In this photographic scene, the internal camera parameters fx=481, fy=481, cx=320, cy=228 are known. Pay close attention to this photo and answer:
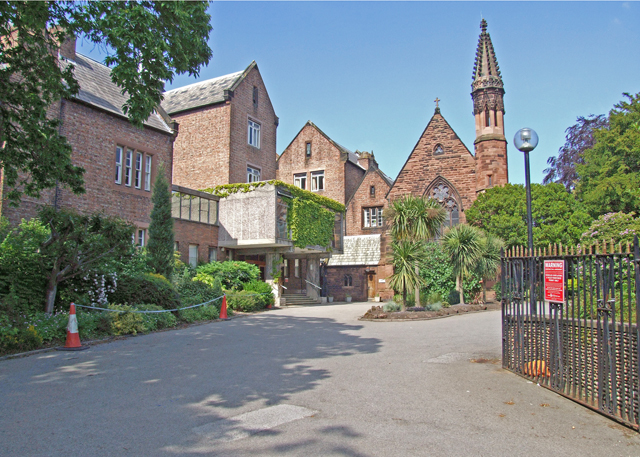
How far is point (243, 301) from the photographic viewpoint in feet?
68.1

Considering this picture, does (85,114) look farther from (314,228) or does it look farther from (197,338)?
(314,228)

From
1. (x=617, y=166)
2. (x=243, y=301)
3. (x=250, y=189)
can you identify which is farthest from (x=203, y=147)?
(x=617, y=166)

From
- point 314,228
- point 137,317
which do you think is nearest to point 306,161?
point 314,228

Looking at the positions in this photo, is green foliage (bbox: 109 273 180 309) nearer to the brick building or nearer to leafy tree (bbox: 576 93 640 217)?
the brick building

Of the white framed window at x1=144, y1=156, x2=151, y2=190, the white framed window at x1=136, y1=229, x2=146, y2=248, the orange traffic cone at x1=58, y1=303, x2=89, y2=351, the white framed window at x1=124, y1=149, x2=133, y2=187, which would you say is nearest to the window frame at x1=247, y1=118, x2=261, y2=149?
the white framed window at x1=144, y1=156, x2=151, y2=190

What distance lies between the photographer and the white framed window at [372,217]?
4278 cm

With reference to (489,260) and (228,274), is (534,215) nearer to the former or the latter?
(489,260)

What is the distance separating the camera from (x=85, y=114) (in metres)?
19.3

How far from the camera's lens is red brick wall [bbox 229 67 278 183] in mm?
29219

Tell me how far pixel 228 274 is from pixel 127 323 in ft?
35.5

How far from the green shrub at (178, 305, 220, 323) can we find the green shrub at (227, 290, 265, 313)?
236 centimetres

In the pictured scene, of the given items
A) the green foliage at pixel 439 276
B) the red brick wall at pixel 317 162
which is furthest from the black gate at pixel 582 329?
the red brick wall at pixel 317 162

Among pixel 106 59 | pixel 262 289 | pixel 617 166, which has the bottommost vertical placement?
pixel 262 289

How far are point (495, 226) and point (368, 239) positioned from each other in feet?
41.0
